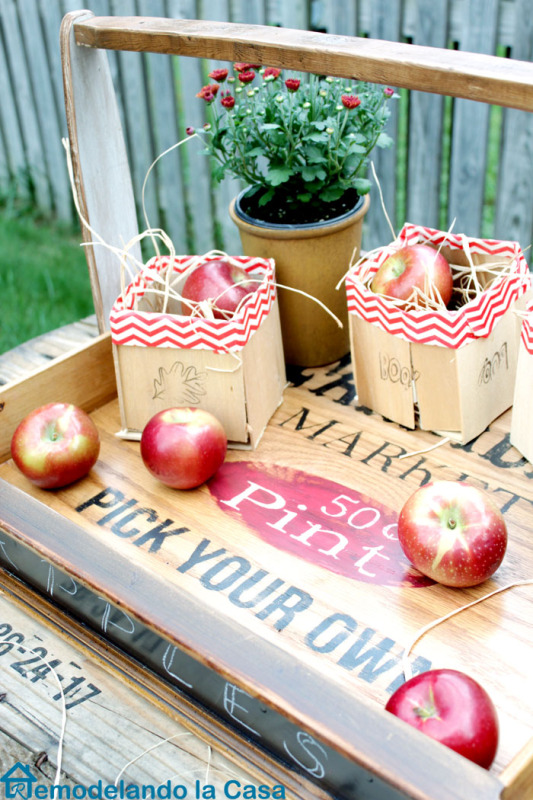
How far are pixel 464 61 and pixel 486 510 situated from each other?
55cm

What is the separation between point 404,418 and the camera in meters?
1.31

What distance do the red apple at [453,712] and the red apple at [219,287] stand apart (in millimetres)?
662

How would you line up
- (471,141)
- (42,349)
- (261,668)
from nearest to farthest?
1. (261,668)
2. (42,349)
3. (471,141)

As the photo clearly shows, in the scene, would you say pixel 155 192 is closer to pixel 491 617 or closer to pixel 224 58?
pixel 224 58

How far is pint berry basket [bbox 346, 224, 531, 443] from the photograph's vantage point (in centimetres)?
119

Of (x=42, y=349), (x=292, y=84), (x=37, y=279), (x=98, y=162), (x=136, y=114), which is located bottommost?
(x=37, y=279)

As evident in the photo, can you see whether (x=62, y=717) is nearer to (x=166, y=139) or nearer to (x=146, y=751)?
(x=146, y=751)

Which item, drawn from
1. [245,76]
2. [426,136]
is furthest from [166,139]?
[245,76]

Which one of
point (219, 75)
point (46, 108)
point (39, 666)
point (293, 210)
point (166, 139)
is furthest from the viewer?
point (46, 108)

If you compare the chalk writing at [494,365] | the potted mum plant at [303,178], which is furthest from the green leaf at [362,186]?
the chalk writing at [494,365]

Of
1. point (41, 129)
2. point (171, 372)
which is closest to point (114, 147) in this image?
point (171, 372)

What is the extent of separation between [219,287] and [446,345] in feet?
1.22

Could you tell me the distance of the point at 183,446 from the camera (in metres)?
1.15

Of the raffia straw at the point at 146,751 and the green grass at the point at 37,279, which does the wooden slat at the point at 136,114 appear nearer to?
the green grass at the point at 37,279
